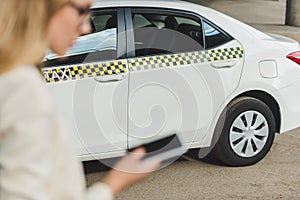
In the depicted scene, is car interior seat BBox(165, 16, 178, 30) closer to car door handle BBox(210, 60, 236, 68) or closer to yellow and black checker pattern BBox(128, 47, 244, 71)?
yellow and black checker pattern BBox(128, 47, 244, 71)

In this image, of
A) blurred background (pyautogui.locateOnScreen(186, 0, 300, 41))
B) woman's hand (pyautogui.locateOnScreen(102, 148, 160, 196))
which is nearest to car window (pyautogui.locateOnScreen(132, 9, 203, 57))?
woman's hand (pyautogui.locateOnScreen(102, 148, 160, 196))

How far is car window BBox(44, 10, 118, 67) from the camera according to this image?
4578 millimetres

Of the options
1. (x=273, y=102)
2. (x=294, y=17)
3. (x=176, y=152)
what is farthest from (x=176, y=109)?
(x=294, y=17)

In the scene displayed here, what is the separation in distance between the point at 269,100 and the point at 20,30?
4551 millimetres

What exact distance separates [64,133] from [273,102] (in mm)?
4500

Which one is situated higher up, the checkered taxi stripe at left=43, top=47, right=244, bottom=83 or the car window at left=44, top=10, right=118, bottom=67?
the car window at left=44, top=10, right=118, bottom=67

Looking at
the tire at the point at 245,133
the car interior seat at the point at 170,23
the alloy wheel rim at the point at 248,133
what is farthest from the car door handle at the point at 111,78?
the alloy wheel rim at the point at 248,133

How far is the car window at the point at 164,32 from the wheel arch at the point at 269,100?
67cm

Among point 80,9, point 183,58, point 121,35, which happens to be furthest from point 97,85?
point 80,9

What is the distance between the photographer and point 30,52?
1076mm

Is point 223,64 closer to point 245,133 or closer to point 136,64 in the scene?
point 245,133

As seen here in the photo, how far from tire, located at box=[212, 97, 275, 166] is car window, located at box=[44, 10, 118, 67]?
1.15m

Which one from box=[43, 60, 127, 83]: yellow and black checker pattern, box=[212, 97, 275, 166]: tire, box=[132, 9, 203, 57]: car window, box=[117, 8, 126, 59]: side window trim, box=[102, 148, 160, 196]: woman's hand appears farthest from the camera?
box=[212, 97, 275, 166]: tire

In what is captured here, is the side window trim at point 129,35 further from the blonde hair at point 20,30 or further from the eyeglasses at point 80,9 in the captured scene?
the blonde hair at point 20,30
